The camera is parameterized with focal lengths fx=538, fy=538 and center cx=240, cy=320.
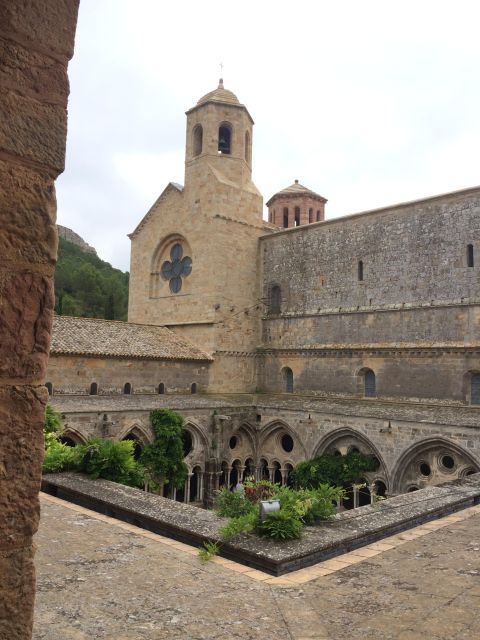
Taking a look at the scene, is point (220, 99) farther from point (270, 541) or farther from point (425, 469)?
point (270, 541)

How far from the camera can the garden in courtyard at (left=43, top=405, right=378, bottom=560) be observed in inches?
193

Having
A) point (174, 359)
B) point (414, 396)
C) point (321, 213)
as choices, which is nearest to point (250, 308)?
point (174, 359)

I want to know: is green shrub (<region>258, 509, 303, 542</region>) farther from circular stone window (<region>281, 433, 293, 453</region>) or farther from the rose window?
the rose window

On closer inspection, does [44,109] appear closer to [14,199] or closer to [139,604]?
[14,199]

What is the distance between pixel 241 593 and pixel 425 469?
13.0 m

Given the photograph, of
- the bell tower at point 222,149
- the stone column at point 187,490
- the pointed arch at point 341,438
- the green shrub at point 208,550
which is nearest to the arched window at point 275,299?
the bell tower at point 222,149

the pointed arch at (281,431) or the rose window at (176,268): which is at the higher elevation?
the rose window at (176,268)

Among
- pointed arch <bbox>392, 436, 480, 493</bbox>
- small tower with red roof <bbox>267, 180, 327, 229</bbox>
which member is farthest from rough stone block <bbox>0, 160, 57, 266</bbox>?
small tower with red roof <bbox>267, 180, 327, 229</bbox>

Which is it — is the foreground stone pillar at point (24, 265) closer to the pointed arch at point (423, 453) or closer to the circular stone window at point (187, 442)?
the pointed arch at point (423, 453)

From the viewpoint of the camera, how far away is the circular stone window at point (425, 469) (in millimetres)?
15281

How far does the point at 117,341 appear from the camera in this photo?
19.3 m

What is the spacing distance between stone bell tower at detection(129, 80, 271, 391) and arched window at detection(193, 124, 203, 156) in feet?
0.15

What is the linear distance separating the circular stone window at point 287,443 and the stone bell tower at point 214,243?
3.55m

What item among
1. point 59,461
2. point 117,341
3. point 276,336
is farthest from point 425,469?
point 59,461
